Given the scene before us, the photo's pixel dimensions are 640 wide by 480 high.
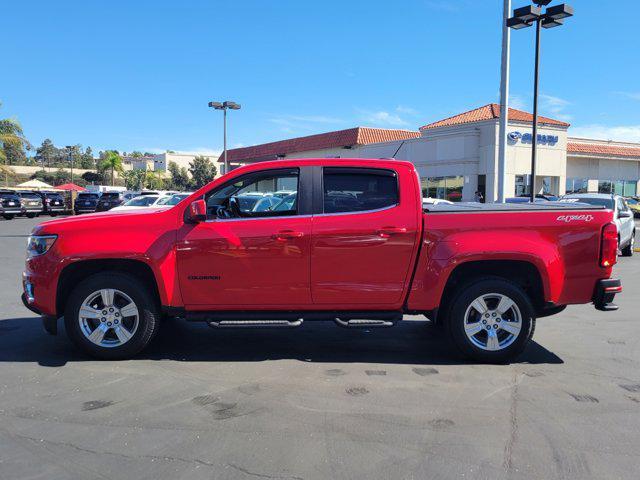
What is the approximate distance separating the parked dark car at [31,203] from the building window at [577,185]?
3623 cm

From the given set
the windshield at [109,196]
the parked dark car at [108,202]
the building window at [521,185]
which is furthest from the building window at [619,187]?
the windshield at [109,196]

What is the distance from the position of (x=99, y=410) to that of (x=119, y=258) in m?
1.53

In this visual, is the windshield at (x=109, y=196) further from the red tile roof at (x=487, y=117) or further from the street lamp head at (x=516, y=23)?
the street lamp head at (x=516, y=23)

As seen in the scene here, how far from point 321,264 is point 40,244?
108 inches

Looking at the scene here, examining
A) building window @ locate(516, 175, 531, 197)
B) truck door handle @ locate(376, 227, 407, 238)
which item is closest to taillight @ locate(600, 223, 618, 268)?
truck door handle @ locate(376, 227, 407, 238)

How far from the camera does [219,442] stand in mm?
3801

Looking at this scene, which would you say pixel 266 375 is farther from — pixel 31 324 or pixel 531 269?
pixel 31 324

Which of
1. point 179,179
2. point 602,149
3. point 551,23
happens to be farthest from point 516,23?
point 179,179

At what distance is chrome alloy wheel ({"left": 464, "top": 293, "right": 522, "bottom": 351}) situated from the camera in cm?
546

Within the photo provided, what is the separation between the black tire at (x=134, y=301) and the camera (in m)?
5.41

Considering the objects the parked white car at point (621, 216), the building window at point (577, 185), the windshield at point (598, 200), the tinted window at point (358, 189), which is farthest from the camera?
the building window at point (577, 185)

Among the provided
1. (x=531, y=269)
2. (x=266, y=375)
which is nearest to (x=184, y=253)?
(x=266, y=375)

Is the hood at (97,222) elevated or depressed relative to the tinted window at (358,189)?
depressed

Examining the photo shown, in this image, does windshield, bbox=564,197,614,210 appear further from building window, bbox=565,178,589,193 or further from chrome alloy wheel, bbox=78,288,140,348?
building window, bbox=565,178,589,193
